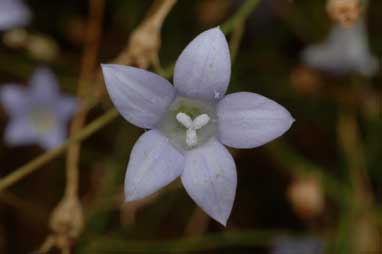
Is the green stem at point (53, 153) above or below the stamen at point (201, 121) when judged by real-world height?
below

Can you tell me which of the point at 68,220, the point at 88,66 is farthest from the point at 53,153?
the point at 88,66

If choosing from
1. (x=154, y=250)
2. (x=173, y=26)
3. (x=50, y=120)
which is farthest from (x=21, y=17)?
(x=154, y=250)

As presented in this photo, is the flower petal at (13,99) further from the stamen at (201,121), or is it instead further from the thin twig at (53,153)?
the stamen at (201,121)

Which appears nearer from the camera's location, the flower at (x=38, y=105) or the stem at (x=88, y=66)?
the stem at (x=88, y=66)

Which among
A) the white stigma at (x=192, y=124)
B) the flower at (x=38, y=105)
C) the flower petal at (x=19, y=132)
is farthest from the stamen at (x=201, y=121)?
the flower petal at (x=19, y=132)

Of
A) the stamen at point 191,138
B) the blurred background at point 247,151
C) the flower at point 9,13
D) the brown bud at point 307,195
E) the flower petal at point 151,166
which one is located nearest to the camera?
the flower petal at point 151,166

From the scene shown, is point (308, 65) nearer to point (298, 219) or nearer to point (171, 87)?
point (298, 219)

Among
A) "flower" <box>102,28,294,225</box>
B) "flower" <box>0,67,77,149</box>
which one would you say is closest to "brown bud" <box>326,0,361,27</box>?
"flower" <box>102,28,294,225</box>
